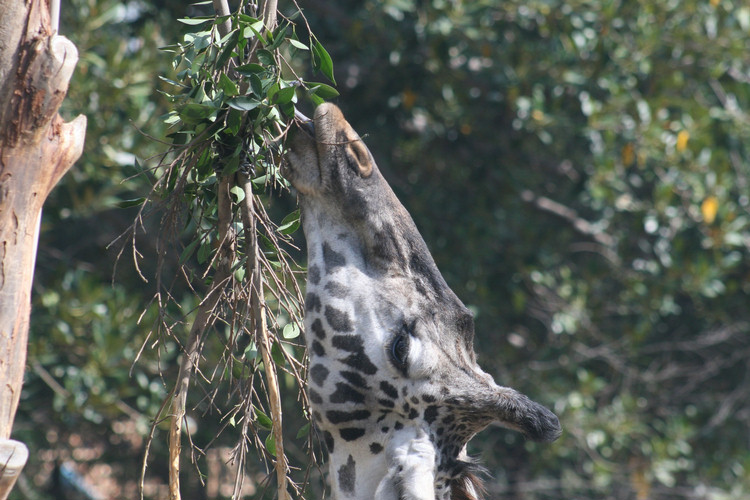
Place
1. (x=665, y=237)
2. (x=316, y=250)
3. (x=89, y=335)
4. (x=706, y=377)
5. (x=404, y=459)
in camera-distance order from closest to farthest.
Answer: (x=404, y=459), (x=316, y=250), (x=89, y=335), (x=665, y=237), (x=706, y=377)

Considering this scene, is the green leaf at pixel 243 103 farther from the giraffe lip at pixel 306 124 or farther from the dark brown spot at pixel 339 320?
the dark brown spot at pixel 339 320

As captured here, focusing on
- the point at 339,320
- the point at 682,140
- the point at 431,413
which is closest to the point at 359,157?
the point at 339,320

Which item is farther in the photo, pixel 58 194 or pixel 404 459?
pixel 58 194

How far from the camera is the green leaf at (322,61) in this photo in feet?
6.91

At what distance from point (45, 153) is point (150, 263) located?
3.48 meters

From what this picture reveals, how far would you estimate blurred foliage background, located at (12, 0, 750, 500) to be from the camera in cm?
469

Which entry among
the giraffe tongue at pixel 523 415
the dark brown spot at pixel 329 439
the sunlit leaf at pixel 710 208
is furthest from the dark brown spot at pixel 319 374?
the sunlit leaf at pixel 710 208

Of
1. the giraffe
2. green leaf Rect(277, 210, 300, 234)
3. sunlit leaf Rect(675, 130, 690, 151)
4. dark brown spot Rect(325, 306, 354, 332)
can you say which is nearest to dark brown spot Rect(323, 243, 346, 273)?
the giraffe

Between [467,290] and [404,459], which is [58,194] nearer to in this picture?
[467,290]

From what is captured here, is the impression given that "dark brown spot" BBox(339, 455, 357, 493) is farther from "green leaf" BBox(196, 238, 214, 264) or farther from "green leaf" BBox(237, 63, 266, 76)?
"green leaf" BBox(237, 63, 266, 76)

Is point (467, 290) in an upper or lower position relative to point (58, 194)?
lower

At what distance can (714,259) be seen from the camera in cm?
570

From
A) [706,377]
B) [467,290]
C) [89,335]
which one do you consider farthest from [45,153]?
[706,377]

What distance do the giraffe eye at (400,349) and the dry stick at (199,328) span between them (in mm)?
450
